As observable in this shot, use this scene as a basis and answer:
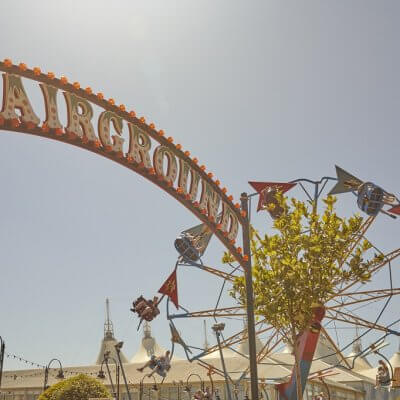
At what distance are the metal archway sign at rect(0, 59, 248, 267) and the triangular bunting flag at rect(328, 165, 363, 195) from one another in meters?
8.61

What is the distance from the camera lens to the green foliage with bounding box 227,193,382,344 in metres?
19.9

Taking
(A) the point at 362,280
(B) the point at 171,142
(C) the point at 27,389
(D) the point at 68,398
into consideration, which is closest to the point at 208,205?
(B) the point at 171,142

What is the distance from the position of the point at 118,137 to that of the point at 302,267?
7.99m

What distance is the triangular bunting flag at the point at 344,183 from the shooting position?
2638 centimetres

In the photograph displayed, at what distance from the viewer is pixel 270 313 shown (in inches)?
794

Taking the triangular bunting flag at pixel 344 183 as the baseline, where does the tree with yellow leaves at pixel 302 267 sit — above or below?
below

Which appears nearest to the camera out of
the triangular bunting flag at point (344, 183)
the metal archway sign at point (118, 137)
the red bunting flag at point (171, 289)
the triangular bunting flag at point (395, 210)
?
the metal archway sign at point (118, 137)

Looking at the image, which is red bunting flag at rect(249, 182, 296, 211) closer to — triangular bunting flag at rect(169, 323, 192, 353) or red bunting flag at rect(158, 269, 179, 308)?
red bunting flag at rect(158, 269, 179, 308)

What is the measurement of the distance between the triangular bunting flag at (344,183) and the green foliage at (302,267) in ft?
18.3

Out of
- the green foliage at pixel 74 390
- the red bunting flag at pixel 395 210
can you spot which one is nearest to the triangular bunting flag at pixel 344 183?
the red bunting flag at pixel 395 210

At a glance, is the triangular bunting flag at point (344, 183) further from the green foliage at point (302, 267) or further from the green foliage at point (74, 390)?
the green foliage at point (74, 390)

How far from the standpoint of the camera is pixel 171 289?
26.1m

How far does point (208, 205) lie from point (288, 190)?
9.07 m

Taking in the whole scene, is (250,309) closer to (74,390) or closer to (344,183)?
(74,390)
